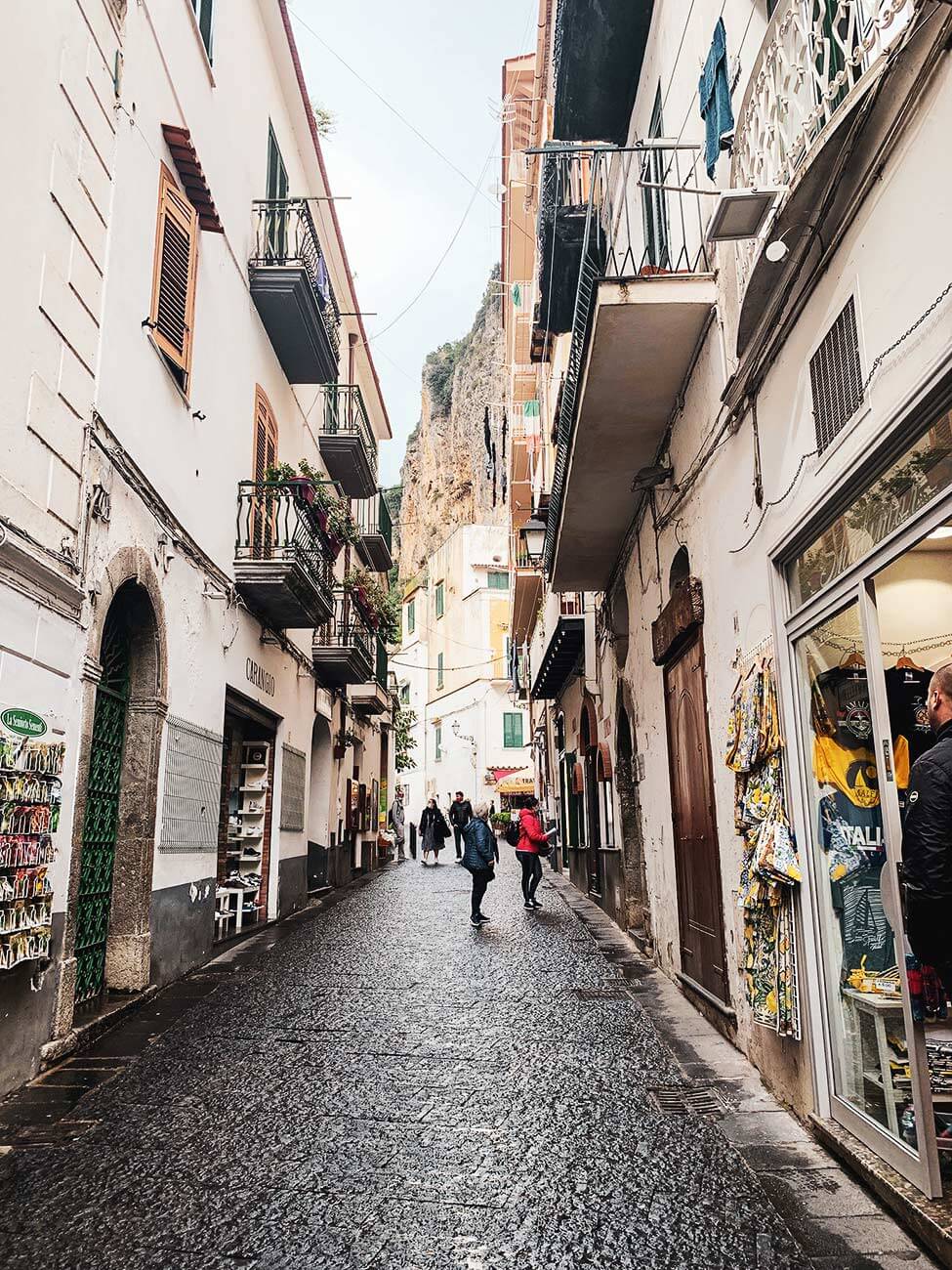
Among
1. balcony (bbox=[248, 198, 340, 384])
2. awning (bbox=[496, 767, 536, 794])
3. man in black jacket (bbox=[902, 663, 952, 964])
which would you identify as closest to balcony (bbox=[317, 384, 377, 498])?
balcony (bbox=[248, 198, 340, 384])

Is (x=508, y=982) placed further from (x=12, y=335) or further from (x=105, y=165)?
(x=105, y=165)

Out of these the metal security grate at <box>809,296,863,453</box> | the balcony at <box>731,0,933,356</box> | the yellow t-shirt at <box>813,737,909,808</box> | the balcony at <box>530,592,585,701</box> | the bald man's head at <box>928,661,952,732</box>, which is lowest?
the yellow t-shirt at <box>813,737,909,808</box>

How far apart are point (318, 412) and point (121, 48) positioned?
9479mm

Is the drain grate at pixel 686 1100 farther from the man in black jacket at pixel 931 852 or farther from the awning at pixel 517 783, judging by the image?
the awning at pixel 517 783

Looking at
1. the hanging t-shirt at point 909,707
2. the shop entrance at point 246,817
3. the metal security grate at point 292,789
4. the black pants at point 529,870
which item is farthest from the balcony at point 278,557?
the hanging t-shirt at point 909,707

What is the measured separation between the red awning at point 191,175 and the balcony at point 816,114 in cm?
526

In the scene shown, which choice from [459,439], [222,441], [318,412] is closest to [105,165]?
[222,441]

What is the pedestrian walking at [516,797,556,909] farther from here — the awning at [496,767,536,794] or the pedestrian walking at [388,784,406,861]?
the awning at [496,767,536,794]

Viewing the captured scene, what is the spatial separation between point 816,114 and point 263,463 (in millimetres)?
9079

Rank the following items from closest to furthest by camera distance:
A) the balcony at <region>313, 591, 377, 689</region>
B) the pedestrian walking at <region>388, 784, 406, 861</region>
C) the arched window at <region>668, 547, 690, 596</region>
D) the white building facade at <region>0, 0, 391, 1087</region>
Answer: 1. the white building facade at <region>0, 0, 391, 1087</region>
2. the arched window at <region>668, 547, 690, 596</region>
3. the balcony at <region>313, 591, 377, 689</region>
4. the pedestrian walking at <region>388, 784, 406, 861</region>

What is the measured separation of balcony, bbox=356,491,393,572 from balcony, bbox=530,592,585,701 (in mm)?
4360

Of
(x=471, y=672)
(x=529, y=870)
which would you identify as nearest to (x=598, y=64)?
(x=529, y=870)

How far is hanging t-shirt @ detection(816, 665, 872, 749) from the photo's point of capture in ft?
13.7

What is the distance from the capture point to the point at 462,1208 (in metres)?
3.67
